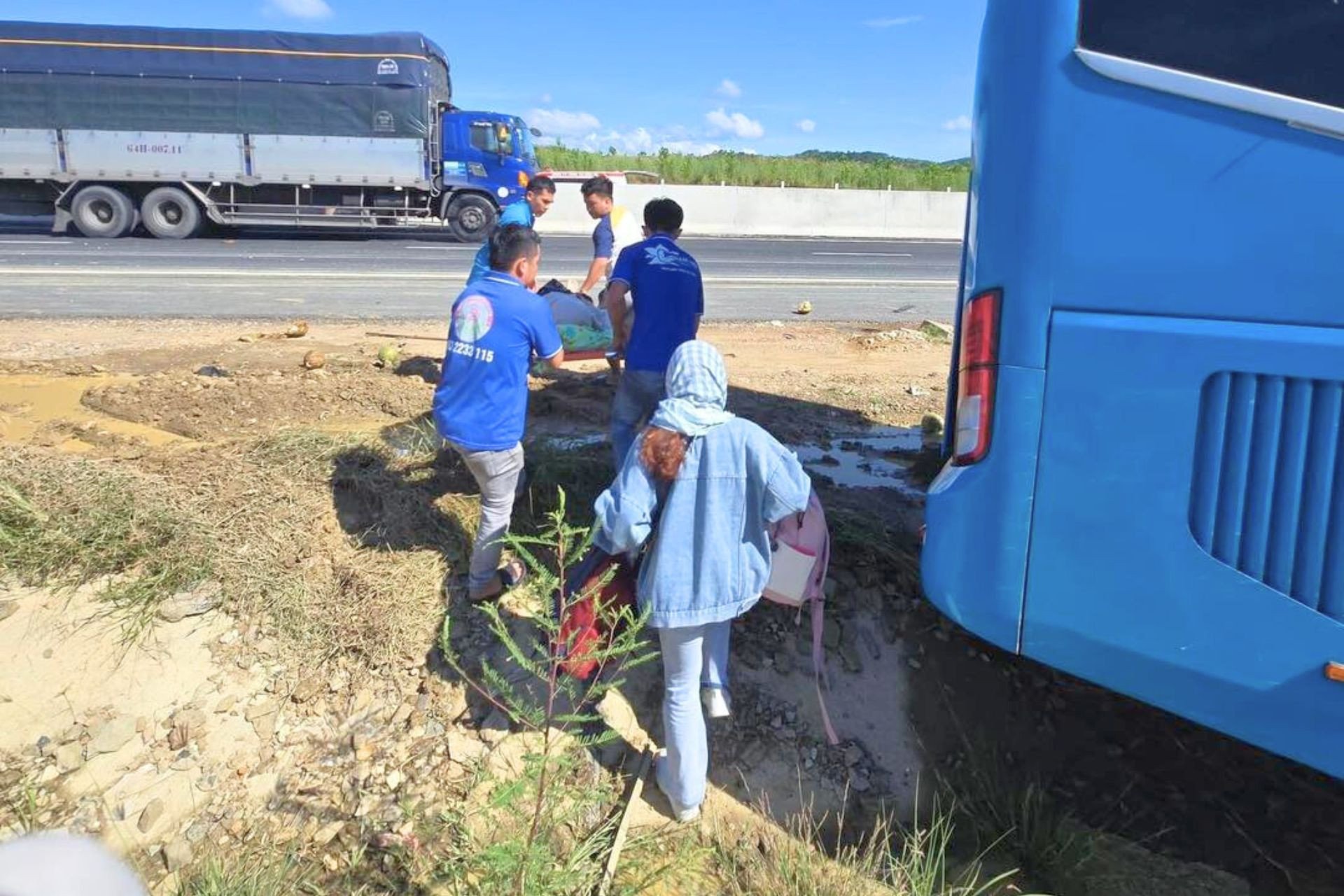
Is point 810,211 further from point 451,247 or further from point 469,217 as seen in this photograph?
point 451,247

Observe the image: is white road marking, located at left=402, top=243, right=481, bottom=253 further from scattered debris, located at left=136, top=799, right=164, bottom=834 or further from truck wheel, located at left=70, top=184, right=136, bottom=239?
scattered debris, located at left=136, top=799, right=164, bottom=834

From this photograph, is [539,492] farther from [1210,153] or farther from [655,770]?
[1210,153]

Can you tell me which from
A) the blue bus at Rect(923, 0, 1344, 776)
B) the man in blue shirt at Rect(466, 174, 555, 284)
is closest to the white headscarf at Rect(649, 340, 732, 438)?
the blue bus at Rect(923, 0, 1344, 776)

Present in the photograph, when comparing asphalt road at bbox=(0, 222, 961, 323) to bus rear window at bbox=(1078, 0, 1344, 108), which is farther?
asphalt road at bbox=(0, 222, 961, 323)

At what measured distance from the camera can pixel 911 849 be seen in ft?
10.4

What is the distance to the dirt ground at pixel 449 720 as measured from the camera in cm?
330

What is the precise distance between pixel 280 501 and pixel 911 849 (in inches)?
119

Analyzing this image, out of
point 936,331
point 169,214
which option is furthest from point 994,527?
point 169,214

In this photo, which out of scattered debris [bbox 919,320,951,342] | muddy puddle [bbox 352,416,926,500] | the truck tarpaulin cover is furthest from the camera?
the truck tarpaulin cover

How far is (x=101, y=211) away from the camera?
20.4m

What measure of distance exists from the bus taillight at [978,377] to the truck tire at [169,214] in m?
21.6

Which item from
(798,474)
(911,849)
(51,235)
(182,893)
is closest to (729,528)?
(798,474)

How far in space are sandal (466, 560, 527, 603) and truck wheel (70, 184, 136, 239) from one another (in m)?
20.3

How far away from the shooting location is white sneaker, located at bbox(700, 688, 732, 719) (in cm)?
338
